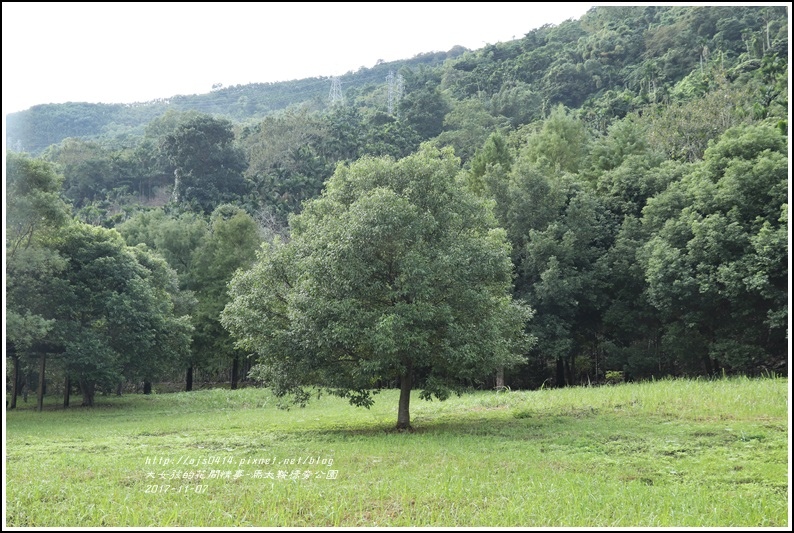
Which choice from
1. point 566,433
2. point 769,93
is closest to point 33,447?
point 566,433

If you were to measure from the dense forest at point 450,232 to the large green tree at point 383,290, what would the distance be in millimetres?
61

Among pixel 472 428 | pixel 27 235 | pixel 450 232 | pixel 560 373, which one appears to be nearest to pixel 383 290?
pixel 450 232

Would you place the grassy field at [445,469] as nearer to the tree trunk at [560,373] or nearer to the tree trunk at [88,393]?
the tree trunk at [88,393]

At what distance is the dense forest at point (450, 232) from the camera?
46.1 feet

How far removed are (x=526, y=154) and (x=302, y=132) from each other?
29.7 meters

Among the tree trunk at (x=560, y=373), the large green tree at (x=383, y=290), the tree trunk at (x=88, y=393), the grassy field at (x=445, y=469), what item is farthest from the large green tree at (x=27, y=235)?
the tree trunk at (x=560, y=373)

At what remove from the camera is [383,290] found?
13.8 meters

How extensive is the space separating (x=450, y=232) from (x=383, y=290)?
2.40m

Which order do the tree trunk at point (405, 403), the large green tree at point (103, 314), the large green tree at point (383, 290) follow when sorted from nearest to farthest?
the large green tree at point (383, 290) → the tree trunk at point (405, 403) → the large green tree at point (103, 314)

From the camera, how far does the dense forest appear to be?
14.0 metres

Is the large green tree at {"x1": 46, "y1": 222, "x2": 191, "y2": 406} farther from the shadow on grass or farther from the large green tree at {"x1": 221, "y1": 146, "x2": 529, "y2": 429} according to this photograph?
the shadow on grass

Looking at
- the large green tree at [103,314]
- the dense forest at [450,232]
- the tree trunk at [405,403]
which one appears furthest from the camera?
the large green tree at [103,314]

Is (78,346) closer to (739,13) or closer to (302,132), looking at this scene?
(302,132)

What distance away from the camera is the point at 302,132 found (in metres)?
61.8
